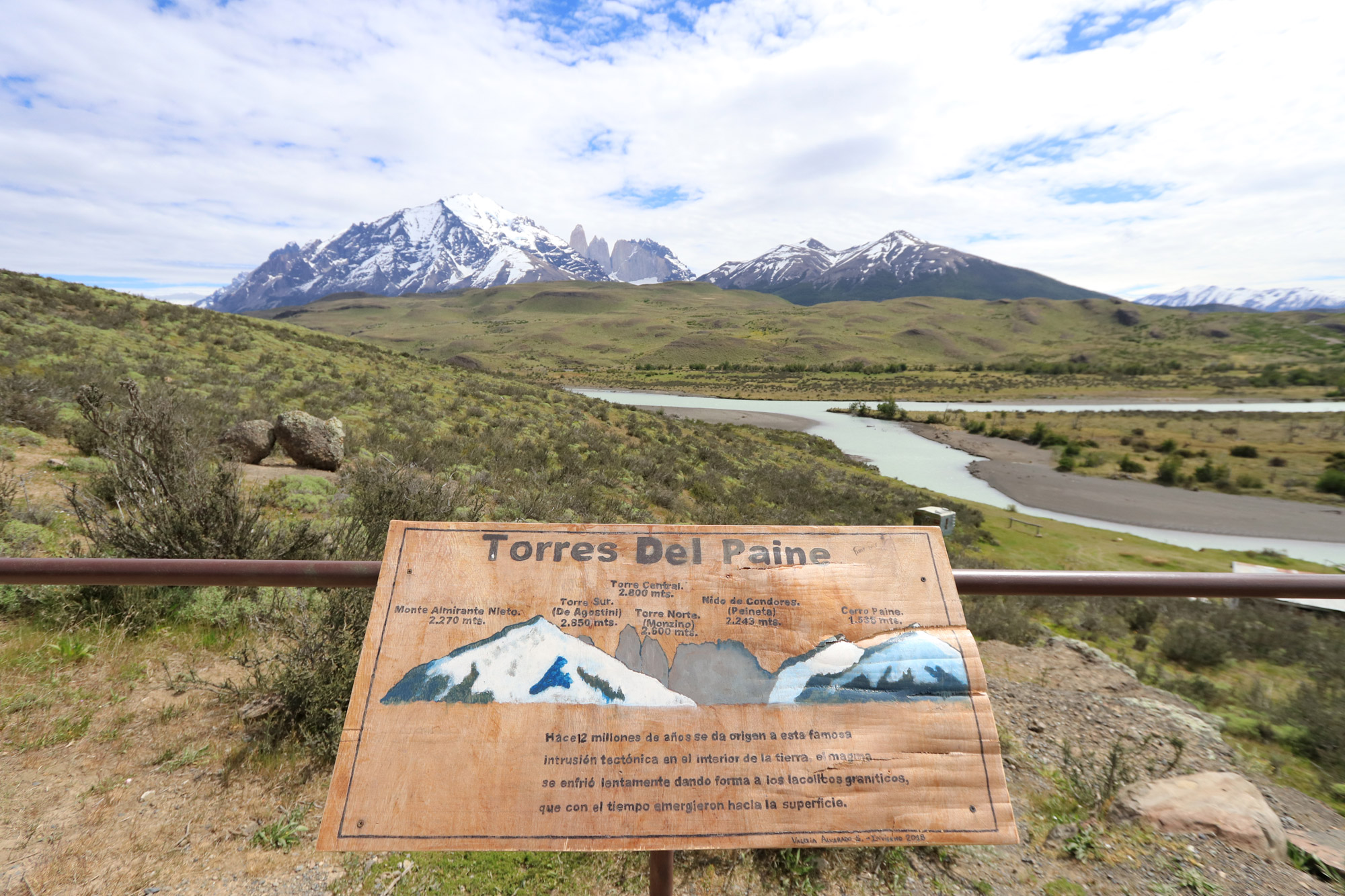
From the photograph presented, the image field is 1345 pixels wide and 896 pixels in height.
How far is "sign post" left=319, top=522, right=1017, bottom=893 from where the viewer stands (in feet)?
5.76

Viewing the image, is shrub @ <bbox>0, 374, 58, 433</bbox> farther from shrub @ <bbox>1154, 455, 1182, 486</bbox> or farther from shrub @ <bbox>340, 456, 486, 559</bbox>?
shrub @ <bbox>1154, 455, 1182, 486</bbox>

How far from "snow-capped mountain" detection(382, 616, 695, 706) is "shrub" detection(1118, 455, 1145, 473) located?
114 feet

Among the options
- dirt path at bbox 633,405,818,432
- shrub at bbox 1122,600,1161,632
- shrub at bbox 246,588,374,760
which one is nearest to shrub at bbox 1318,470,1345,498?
dirt path at bbox 633,405,818,432

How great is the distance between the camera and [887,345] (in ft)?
401

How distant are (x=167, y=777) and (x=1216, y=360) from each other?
134439mm

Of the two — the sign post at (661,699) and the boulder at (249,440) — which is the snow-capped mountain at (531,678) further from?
the boulder at (249,440)

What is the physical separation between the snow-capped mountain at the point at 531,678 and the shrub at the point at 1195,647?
8604 millimetres

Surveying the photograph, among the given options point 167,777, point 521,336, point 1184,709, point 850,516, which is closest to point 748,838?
point 167,777

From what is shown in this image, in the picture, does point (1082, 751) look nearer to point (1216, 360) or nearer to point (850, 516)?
point (850, 516)

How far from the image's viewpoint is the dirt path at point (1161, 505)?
65.4ft

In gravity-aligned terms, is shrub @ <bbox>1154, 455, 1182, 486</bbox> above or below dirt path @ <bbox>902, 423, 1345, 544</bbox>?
above

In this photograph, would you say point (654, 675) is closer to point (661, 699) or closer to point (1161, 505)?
point (661, 699)

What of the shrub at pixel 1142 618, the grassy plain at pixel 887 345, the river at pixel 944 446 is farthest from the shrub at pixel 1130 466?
the grassy plain at pixel 887 345

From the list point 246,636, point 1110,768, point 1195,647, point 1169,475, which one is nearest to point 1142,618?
point 1195,647
